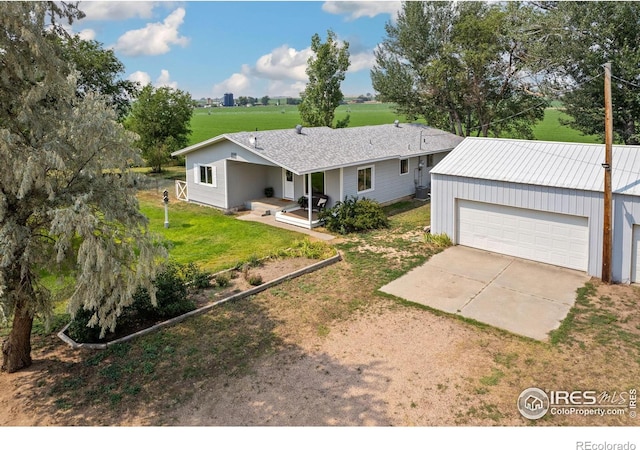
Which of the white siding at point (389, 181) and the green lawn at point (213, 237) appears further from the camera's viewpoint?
the white siding at point (389, 181)

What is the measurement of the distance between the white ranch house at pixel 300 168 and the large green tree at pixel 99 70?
11.1 metres

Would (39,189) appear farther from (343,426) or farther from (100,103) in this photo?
(343,426)

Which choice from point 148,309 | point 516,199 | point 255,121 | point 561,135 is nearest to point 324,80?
point 516,199

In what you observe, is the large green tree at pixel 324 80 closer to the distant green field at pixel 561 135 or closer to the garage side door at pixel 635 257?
the distant green field at pixel 561 135

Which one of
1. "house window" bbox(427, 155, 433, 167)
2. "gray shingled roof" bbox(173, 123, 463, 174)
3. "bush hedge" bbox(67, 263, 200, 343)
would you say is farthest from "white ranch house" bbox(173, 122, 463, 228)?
"bush hedge" bbox(67, 263, 200, 343)

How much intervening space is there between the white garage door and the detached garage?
26mm

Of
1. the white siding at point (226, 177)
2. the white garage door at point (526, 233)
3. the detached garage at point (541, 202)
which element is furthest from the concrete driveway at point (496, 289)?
the white siding at point (226, 177)

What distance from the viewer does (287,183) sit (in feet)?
69.5

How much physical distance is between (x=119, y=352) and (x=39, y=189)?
11.0 feet

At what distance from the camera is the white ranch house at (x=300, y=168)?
61.2 feet

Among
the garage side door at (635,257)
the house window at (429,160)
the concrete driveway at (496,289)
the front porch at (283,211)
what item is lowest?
the concrete driveway at (496,289)

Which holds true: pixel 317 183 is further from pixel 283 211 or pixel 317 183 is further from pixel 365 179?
pixel 283 211

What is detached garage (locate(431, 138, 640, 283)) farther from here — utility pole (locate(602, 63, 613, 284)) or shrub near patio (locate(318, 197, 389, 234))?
shrub near patio (locate(318, 197, 389, 234))

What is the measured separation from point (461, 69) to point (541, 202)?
19.9 metres
